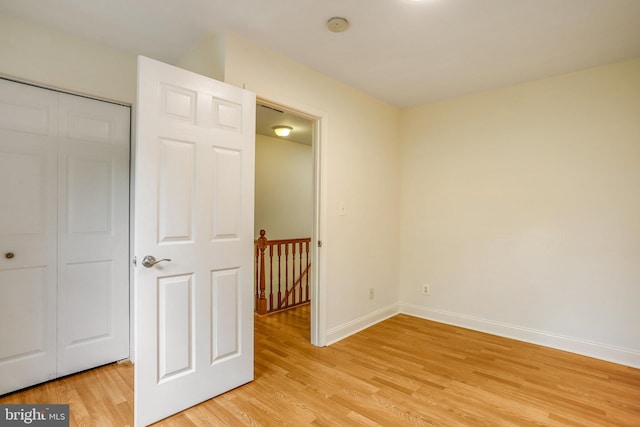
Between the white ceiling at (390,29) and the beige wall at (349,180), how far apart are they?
0.18 metres

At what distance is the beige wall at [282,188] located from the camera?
5188 millimetres

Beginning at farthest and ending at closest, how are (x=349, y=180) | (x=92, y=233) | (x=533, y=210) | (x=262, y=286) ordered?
1. (x=262, y=286)
2. (x=349, y=180)
3. (x=533, y=210)
4. (x=92, y=233)

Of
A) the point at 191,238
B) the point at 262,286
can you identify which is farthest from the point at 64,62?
the point at 262,286

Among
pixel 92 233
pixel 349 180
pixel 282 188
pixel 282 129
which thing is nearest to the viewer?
pixel 92 233

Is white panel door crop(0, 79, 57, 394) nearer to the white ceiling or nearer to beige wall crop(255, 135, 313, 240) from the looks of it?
the white ceiling

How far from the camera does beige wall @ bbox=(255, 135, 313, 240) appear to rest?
5.19m

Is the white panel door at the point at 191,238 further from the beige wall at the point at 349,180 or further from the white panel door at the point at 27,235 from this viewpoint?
the white panel door at the point at 27,235

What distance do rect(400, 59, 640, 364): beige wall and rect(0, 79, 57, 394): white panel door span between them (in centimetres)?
340

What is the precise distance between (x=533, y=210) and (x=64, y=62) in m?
4.04

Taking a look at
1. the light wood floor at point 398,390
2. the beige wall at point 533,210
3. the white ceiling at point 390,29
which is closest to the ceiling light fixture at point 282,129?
the beige wall at point 533,210

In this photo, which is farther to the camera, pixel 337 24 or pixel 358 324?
pixel 358 324

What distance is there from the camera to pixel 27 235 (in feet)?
7.13

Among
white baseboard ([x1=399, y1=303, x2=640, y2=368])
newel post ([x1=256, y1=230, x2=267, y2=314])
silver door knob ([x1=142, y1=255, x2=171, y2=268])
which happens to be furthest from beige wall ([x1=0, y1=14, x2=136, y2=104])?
white baseboard ([x1=399, y1=303, x2=640, y2=368])

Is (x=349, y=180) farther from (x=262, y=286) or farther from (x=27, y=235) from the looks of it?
(x=27, y=235)
